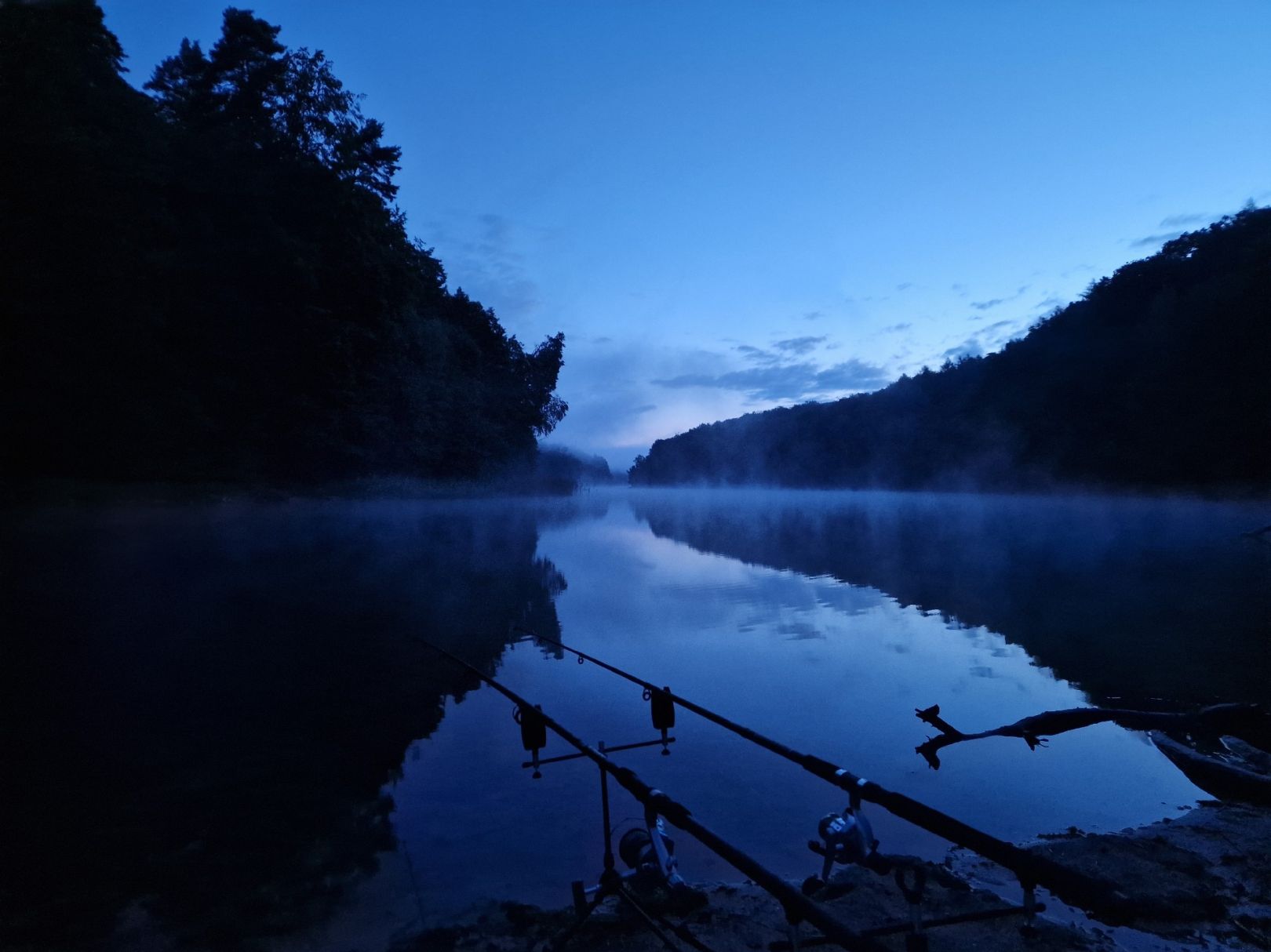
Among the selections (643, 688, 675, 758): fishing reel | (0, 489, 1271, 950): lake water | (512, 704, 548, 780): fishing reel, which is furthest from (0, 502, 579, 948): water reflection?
(643, 688, 675, 758): fishing reel

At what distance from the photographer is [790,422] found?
194375mm

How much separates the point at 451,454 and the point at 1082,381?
60797 millimetres

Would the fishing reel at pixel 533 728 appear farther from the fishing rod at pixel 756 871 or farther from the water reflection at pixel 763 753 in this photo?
the water reflection at pixel 763 753

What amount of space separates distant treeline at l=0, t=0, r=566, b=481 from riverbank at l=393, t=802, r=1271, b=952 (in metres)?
24.1

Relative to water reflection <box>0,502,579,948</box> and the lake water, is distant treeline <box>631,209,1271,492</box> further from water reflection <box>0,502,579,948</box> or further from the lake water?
water reflection <box>0,502,579,948</box>

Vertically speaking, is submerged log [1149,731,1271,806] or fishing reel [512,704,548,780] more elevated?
fishing reel [512,704,548,780]

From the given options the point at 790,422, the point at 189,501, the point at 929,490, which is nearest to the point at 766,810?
the point at 189,501

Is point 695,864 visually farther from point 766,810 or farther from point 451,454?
point 451,454

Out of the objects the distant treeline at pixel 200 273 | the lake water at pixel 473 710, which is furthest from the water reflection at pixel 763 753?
the distant treeline at pixel 200 273

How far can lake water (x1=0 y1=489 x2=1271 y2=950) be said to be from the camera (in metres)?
5.28

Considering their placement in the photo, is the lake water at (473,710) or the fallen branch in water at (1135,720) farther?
the lake water at (473,710)

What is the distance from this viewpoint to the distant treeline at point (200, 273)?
2159 cm

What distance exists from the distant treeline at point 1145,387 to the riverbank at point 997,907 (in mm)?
60529

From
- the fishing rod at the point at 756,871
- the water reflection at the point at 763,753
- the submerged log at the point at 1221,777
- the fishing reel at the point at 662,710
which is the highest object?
the fishing rod at the point at 756,871
